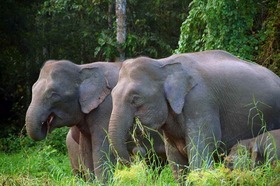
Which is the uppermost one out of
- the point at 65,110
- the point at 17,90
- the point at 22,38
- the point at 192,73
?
the point at 192,73

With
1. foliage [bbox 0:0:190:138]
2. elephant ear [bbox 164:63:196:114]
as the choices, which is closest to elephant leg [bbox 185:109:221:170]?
elephant ear [bbox 164:63:196:114]

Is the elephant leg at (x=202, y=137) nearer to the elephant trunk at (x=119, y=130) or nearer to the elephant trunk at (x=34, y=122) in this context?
the elephant trunk at (x=119, y=130)

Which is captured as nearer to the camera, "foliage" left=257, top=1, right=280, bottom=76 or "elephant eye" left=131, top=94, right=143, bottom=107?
"elephant eye" left=131, top=94, right=143, bottom=107

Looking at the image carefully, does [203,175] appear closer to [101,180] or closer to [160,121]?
[160,121]

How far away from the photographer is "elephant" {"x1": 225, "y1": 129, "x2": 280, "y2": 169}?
7.66 meters

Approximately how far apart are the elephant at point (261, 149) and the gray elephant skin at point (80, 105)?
1.72 meters

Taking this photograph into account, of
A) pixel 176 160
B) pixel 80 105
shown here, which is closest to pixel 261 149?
pixel 176 160

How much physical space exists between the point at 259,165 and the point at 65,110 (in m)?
2.64

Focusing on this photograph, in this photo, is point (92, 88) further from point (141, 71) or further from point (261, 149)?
point (261, 149)

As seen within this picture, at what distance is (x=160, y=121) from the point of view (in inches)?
323

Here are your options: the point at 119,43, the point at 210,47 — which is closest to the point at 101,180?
the point at 210,47

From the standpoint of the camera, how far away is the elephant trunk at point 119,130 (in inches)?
319

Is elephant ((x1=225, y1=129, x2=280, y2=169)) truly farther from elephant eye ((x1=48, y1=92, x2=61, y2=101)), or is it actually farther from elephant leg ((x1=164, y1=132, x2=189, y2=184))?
elephant eye ((x1=48, y1=92, x2=61, y2=101))

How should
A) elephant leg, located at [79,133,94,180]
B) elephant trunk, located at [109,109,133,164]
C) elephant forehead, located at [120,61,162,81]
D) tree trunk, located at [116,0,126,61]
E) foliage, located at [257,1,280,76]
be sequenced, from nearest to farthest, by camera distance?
elephant trunk, located at [109,109,133,164] → elephant forehead, located at [120,61,162,81] → elephant leg, located at [79,133,94,180] → foliage, located at [257,1,280,76] → tree trunk, located at [116,0,126,61]
